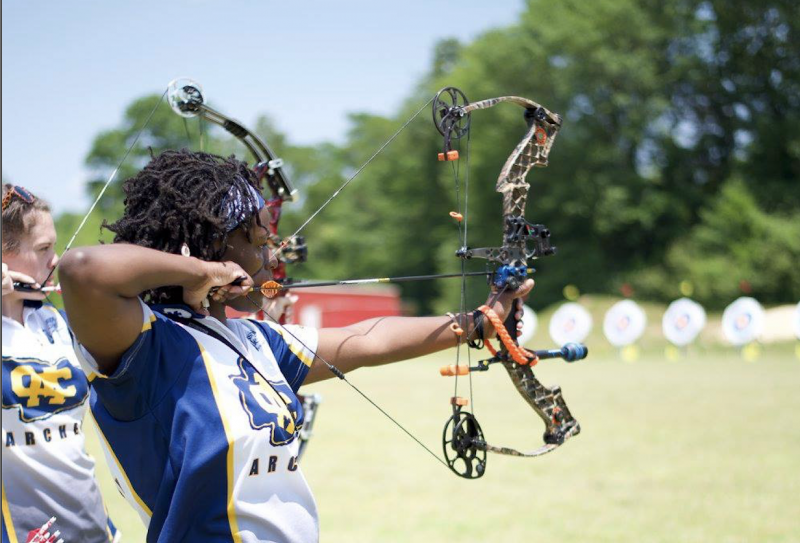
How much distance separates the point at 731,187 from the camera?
26.2 m

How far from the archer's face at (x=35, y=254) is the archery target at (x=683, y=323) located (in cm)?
1723

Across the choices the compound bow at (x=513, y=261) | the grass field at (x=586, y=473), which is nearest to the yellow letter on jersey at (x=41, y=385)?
the compound bow at (x=513, y=261)

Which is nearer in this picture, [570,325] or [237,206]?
[237,206]

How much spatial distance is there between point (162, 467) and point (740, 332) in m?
18.0

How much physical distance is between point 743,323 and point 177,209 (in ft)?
59.1

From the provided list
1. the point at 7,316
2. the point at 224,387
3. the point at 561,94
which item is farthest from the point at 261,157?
the point at 561,94

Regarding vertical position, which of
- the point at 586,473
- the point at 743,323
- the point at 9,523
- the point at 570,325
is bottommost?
the point at 586,473

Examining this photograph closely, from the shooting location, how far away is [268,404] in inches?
63.6

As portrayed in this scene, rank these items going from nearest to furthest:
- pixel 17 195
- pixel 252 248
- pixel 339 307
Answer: pixel 252 248, pixel 17 195, pixel 339 307

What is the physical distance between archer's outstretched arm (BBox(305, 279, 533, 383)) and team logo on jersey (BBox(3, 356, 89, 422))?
2.55 feet

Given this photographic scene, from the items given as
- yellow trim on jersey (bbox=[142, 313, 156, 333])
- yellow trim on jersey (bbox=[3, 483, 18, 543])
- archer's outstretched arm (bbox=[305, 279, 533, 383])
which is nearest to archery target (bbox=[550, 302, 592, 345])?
archer's outstretched arm (bbox=[305, 279, 533, 383])

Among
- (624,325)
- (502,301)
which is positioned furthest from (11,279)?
(624,325)

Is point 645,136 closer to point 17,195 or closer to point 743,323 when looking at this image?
point 743,323

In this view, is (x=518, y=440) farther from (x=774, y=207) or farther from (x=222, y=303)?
(x=774, y=207)
